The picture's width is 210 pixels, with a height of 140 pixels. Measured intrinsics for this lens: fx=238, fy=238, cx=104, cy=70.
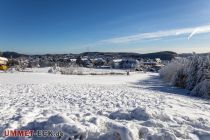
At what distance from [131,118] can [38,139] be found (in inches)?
116

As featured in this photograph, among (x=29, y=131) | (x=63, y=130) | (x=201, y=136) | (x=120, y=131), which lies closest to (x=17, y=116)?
(x=29, y=131)

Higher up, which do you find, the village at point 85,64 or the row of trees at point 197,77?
the row of trees at point 197,77

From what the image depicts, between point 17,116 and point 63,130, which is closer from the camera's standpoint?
point 63,130

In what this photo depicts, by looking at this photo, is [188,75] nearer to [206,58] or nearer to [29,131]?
[206,58]

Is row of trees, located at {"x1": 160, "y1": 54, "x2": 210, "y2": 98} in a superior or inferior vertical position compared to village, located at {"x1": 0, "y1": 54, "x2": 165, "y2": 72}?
superior

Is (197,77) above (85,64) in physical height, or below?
above

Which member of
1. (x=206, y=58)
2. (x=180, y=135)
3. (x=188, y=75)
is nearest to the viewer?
(x=180, y=135)

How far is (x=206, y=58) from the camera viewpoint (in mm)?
22312

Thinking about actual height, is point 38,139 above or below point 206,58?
below

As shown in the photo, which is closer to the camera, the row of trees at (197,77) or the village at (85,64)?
the row of trees at (197,77)

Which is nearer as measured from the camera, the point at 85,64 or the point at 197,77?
the point at 197,77

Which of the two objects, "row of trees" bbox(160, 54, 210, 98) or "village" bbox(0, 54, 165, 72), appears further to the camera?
"village" bbox(0, 54, 165, 72)

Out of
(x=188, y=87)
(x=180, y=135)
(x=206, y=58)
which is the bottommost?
(x=188, y=87)

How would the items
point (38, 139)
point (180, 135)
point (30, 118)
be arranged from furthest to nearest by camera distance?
point (30, 118) → point (180, 135) → point (38, 139)
